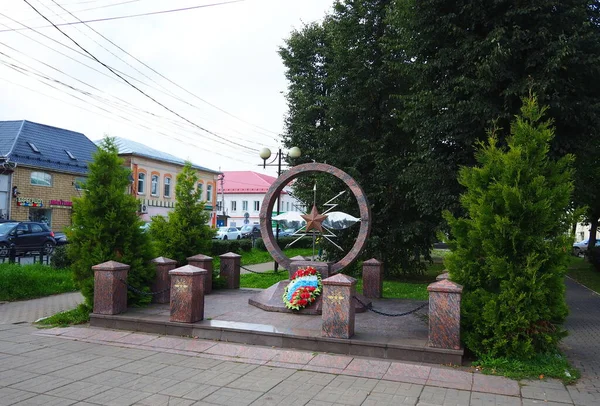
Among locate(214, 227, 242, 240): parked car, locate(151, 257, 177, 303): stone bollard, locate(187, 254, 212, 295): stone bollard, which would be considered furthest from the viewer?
locate(214, 227, 242, 240): parked car

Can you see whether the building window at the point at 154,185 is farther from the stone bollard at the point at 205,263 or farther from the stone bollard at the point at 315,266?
the stone bollard at the point at 315,266

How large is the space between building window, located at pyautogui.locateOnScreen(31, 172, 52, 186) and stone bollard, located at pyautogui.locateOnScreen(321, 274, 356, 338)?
29.4m

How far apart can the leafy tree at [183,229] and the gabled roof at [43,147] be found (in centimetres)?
2106

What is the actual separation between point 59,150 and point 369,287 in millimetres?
29898

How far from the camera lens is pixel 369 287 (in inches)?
466

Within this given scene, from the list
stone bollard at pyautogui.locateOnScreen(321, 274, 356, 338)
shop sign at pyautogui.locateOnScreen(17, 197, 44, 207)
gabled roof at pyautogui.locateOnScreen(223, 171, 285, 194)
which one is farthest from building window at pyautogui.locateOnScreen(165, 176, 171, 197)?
stone bollard at pyautogui.locateOnScreen(321, 274, 356, 338)

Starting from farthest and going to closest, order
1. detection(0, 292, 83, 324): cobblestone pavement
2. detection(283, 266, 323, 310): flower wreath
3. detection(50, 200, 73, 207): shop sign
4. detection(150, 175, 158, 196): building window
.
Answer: detection(150, 175, 158, 196): building window → detection(50, 200, 73, 207): shop sign → detection(0, 292, 83, 324): cobblestone pavement → detection(283, 266, 323, 310): flower wreath

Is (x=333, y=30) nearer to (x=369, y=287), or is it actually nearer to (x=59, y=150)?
(x=369, y=287)

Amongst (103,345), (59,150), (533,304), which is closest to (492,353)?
(533,304)

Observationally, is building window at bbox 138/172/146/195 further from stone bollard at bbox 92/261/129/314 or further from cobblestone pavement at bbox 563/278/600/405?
cobblestone pavement at bbox 563/278/600/405

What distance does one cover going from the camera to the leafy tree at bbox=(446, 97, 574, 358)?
6.59 metres

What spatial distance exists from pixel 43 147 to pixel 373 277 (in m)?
29.4

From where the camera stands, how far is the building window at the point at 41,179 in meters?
31.1

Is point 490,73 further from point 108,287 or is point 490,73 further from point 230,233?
point 230,233
